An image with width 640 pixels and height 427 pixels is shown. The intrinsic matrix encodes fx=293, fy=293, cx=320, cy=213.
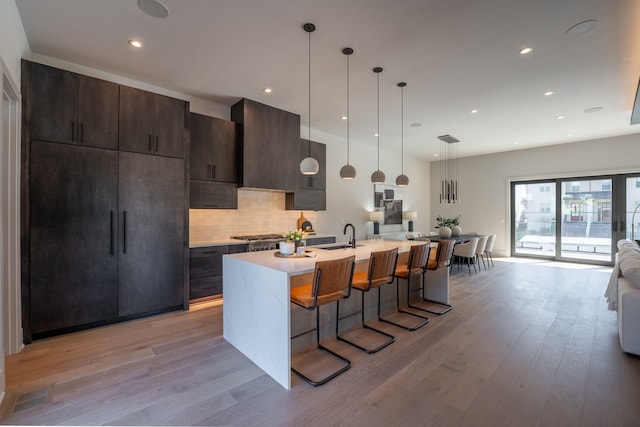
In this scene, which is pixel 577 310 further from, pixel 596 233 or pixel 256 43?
pixel 256 43

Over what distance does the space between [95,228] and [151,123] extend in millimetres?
1419

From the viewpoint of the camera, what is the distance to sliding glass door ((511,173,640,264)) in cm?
677

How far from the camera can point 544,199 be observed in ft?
26.1

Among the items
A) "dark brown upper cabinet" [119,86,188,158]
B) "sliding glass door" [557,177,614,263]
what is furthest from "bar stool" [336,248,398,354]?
"sliding glass door" [557,177,614,263]

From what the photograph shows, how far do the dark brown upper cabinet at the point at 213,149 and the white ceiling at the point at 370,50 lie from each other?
0.46 meters

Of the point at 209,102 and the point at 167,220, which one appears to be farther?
the point at 209,102

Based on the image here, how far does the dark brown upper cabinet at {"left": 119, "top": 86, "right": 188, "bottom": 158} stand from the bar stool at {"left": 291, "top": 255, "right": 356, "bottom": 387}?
2.60 m

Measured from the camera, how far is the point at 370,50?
3.19 meters

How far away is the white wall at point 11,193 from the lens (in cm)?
262

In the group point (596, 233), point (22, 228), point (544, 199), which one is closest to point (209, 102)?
point (22, 228)

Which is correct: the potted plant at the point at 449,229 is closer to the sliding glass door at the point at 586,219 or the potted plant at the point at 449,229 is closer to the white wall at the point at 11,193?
the sliding glass door at the point at 586,219

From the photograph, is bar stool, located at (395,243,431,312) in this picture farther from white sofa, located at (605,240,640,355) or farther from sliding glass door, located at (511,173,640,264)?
sliding glass door, located at (511,173,640,264)

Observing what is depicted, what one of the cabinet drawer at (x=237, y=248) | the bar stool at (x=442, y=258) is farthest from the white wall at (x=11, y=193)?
the bar stool at (x=442, y=258)

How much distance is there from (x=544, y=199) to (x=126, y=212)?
953 centimetres
